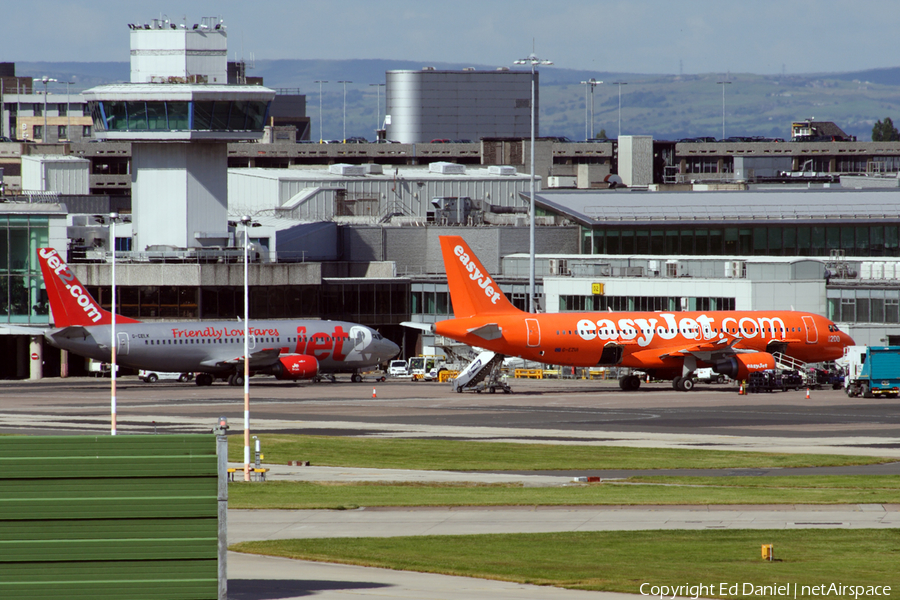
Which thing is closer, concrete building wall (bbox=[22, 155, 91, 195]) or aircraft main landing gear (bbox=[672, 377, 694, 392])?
aircraft main landing gear (bbox=[672, 377, 694, 392])

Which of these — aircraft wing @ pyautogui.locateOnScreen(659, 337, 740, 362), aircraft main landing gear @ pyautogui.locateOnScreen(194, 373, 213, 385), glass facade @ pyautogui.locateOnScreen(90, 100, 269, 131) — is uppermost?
glass facade @ pyautogui.locateOnScreen(90, 100, 269, 131)

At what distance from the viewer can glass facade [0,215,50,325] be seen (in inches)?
4373

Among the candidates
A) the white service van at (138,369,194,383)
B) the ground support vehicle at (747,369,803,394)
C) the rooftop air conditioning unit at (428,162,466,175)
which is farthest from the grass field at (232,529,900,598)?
the rooftop air conditioning unit at (428,162,466,175)

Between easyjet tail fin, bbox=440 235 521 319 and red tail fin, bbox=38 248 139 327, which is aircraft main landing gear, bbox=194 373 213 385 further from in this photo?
easyjet tail fin, bbox=440 235 521 319

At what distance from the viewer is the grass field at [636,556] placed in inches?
947

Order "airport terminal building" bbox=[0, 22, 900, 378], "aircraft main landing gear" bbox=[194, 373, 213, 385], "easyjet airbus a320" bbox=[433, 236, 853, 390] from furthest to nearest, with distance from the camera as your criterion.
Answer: "airport terminal building" bbox=[0, 22, 900, 378] < "aircraft main landing gear" bbox=[194, 373, 213, 385] < "easyjet airbus a320" bbox=[433, 236, 853, 390]

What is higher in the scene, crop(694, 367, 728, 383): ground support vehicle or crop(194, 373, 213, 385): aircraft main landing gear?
crop(694, 367, 728, 383): ground support vehicle

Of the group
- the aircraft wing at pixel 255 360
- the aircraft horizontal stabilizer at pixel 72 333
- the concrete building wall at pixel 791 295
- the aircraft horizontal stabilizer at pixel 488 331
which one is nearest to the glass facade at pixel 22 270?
the aircraft wing at pixel 255 360

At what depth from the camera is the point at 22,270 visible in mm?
112312

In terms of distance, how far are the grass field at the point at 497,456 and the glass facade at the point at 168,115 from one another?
219 feet

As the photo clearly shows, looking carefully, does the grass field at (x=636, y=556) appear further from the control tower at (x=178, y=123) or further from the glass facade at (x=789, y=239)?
the glass facade at (x=789, y=239)

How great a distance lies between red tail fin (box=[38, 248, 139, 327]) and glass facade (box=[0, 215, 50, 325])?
2386cm

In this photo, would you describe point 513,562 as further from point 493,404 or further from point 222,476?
point 493,404

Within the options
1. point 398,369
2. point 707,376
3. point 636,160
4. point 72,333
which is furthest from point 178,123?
point 636,160
